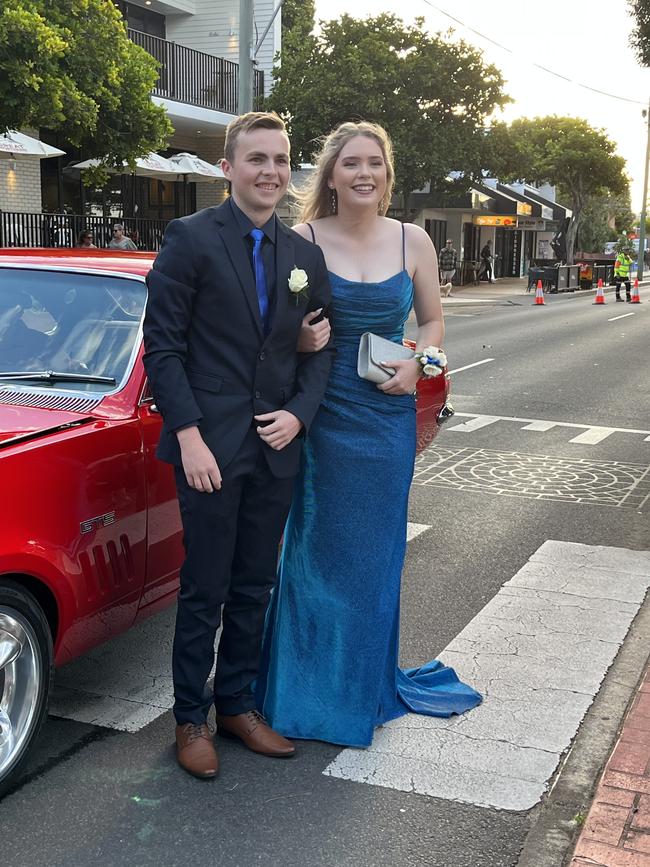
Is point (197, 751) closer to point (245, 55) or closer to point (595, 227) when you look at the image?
point (245, 55)

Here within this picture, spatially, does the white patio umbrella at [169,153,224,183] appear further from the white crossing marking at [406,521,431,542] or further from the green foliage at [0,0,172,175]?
the white crossing marking at [406,521,431,542]

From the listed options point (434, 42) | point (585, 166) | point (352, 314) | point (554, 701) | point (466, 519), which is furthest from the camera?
point (585, 166)

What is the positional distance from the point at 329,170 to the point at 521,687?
2.21m

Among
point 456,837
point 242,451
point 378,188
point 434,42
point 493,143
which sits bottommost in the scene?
point 456,837

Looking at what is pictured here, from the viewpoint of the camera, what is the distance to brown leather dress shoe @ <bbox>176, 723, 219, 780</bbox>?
3.50 m

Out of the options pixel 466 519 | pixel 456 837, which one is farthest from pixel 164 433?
pixel 466 519

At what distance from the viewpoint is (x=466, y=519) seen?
703 centimetres

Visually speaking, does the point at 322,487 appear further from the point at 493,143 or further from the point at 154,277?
the point at 493,143

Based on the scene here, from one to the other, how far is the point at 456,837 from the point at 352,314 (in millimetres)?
1785

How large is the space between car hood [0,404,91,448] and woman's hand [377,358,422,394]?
42.5 inches

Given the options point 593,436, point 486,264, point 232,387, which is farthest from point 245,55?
point 486,264

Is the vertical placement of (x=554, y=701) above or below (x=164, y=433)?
below

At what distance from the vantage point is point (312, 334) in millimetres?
3564

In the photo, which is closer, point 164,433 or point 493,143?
point 164,433
